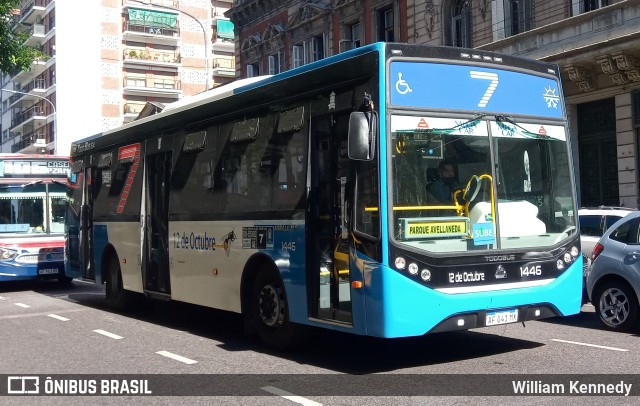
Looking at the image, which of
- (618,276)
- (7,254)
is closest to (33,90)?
(7,254)

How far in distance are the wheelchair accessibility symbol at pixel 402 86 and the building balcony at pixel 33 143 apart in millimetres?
67266

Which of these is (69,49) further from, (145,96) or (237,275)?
(237,275)

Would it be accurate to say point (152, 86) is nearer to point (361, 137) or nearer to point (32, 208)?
point (32, 208)

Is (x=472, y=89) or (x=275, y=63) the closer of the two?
(x=472, y=89)

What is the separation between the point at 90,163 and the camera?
14992 millimetres

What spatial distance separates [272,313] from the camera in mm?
9156

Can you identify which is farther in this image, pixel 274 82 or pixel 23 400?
pixel 274 82

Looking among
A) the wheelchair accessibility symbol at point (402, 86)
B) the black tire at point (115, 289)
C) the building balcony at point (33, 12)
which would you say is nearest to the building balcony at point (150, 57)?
the building balcony at point (33, 12)

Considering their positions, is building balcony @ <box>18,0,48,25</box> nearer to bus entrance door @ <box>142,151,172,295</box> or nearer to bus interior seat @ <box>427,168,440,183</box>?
bus entrance door @ <box>142,151,172,295</box>

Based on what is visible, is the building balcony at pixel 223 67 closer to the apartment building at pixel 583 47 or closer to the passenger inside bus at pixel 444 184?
the apartment building at pixel 583 47

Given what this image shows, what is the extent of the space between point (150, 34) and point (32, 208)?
169 ft

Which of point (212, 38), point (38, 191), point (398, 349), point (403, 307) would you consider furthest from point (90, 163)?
point (212, 38)

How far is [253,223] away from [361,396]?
315 cm

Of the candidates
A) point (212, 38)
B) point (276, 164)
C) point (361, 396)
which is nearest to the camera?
point (361, 396)
